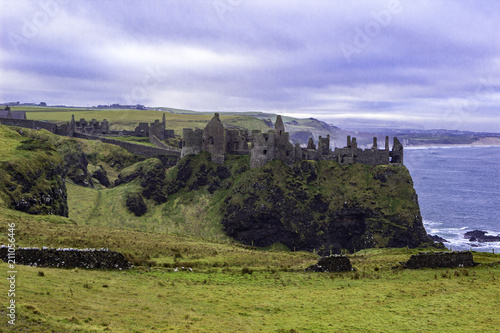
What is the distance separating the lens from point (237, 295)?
29203 mm

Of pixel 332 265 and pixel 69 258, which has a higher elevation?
pixel 69 258

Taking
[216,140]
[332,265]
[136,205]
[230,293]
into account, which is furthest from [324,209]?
[230,293]

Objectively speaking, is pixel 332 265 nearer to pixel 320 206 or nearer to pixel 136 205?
pixel 320 206

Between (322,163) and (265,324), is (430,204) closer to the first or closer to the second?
(322,163)

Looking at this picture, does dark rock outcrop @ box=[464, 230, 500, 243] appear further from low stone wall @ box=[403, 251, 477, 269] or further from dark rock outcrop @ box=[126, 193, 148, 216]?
dark rock outcrop @ box=[126, 193, 148, 216]

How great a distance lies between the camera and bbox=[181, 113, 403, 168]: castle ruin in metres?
86.2

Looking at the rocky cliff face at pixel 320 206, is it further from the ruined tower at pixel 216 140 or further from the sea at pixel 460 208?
the sea at pixel 460 208

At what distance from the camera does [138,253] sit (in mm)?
37438

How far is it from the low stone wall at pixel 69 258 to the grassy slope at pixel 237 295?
43.5 inches

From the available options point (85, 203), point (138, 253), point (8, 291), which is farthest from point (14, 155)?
point (8, 291)

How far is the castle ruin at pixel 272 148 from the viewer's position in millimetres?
86188

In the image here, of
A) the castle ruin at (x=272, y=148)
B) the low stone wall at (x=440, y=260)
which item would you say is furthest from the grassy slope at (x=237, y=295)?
the castle ruin at (x=272, y=148)

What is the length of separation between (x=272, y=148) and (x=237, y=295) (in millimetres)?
58596

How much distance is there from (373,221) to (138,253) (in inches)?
2004
